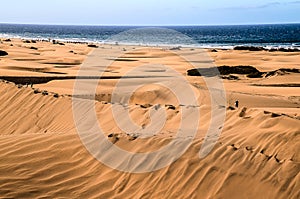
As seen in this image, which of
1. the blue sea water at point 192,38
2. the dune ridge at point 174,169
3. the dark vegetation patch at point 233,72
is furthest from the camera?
the blue sea water at point 192,38

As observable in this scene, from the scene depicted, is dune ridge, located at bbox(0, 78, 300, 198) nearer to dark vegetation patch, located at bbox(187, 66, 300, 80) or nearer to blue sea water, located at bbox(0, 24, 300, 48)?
dark vegetation patch, located at bbox(187, 66, 300, 80)

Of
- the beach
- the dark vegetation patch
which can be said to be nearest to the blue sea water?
the dark vegetation patch

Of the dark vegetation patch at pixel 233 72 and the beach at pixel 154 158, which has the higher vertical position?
the beach at pixel 154 158

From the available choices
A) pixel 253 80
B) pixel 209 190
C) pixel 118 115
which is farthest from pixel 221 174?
pixel 253 80

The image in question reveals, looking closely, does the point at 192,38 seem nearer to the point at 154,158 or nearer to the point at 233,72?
the point at 233,72

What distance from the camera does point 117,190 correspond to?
4918 millimetres

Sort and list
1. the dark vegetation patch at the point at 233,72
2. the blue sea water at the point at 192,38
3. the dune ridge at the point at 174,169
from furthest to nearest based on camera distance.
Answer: the blue sea water at the point at 192,38, the dark vegetation patch at the point at 233,72, the dune ridge at the point at 174,169

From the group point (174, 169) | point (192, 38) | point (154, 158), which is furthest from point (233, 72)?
point (192, 38)

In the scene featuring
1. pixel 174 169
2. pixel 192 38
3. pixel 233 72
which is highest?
pixel 174 169

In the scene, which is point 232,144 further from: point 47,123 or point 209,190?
point 47,123

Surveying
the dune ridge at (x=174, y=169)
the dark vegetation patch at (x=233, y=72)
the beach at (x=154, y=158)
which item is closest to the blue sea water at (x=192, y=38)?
the dark vegetation patch at (x=233, y=72)

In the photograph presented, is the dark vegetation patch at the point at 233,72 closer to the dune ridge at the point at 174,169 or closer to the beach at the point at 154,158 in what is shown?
the beach at the point at 154,158

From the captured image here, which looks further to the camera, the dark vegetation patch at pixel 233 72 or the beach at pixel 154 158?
the dark vegetation patch at pixel 233 72

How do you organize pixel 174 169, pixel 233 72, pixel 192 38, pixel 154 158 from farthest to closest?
pixel 192 38 < pixel 233 72 < pixel 154 158 < pixel 174 169
